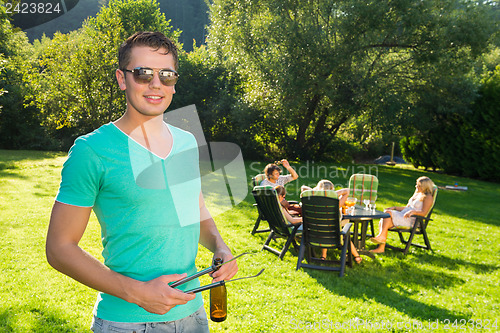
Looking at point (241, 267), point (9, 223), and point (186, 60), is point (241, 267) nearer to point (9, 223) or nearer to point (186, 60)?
point (9, 223)

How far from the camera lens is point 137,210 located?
123cm

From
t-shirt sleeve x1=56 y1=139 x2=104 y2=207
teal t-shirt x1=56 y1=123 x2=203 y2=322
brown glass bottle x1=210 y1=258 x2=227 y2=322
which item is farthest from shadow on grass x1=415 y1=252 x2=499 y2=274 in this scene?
t-shirt sleeve x1=56 y1=139 x2=104 y2=207

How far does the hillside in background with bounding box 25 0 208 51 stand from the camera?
7381cm

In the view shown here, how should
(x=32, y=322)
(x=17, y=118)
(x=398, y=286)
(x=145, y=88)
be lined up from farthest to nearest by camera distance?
(x=17, y=118), (x=398, y=286), (x=32, y=322), (x=145, y=88)

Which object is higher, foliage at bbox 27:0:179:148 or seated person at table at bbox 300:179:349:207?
foliage at bbox 27:0:179:148

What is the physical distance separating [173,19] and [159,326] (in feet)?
272

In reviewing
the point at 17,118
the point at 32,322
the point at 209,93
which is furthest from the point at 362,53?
the point at 17,118

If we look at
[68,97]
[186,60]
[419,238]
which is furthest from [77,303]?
[186,60]

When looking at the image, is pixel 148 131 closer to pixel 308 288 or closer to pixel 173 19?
pixel 308 288

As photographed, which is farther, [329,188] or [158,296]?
[329,188]

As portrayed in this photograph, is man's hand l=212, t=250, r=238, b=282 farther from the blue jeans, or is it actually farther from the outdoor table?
the outdoor table

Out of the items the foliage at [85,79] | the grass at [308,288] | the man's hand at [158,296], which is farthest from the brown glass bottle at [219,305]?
the foliage at [85,79]

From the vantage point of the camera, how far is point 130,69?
52.4 inches

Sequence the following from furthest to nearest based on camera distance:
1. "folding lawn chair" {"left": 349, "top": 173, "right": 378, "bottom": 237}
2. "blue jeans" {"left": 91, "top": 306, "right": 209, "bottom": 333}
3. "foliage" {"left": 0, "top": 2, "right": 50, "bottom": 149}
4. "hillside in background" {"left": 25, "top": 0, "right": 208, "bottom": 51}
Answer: "hillside in background" {"left": 25, "top": 0, "right": 208, "bottom": 51} → "foliage" {"left": 0, "top": 2, "right": 50, "bottom": 149} → "folding lawn chair" {"left": 349, "top": 173, "right": 378, "bottom": 237} → "blue jeans" {"left": 91, "top": 306, "right": 209, "bottom": 333}
